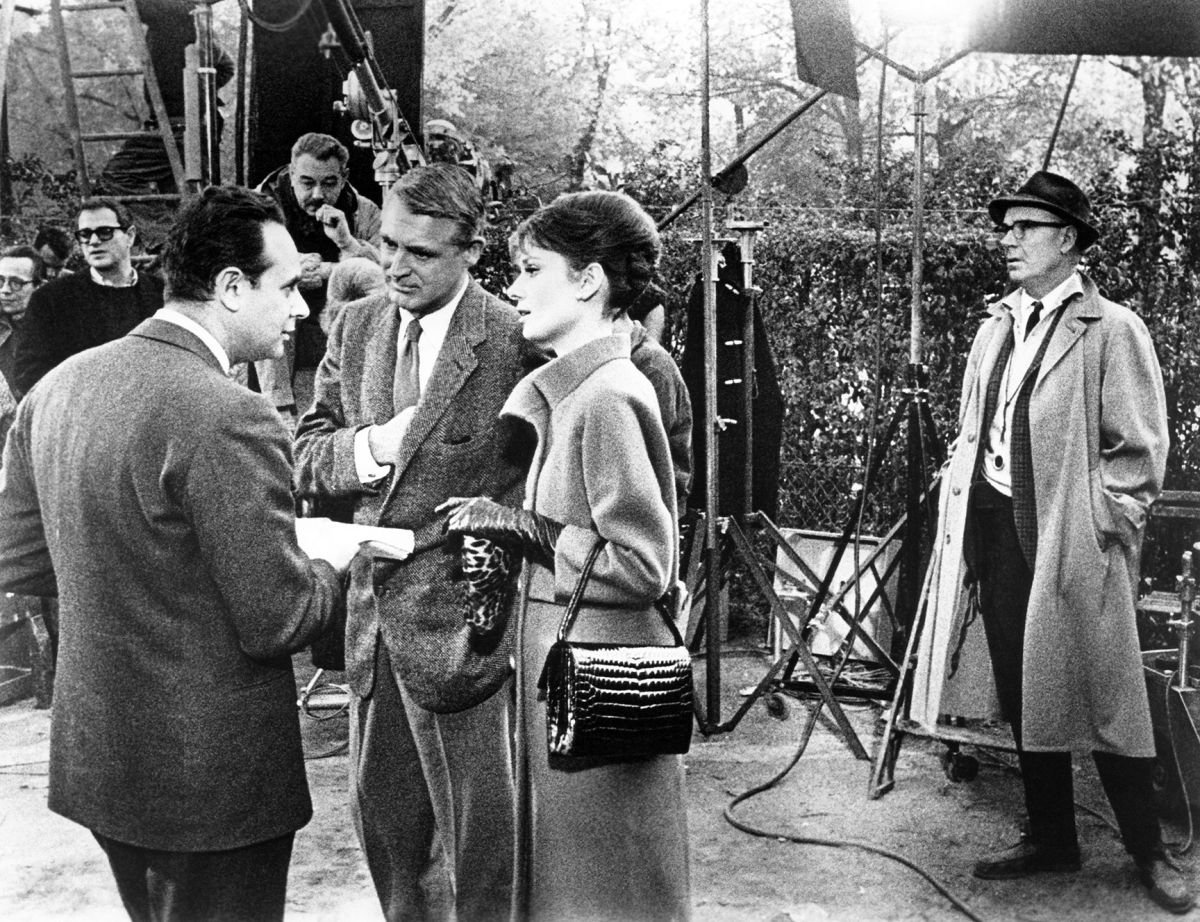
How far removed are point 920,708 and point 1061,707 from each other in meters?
0.67

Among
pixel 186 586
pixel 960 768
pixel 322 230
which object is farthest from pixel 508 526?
pixel 322 230

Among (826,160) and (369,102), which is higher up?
(826,160)

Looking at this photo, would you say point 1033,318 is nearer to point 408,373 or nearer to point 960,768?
point 960,768

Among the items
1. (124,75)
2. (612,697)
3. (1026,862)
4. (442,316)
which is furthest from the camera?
(124,75)

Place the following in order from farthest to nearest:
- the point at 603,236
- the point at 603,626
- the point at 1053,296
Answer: the point at 1053,296 < the point at 603,236 < the point at 603,626

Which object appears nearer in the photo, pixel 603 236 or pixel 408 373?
pixel 603 236

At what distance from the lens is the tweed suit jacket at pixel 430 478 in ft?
9.59

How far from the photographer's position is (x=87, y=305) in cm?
555

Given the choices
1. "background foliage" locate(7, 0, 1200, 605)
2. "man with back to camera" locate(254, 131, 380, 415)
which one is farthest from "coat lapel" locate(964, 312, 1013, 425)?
"man with back to camera" locate(254, 131, 380, 415)

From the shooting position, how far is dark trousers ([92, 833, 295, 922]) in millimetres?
2238

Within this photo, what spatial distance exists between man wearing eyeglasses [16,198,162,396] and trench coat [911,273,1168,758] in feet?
12.4

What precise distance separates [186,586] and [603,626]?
834 millimetres

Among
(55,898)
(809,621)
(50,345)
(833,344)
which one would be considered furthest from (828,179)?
(55,898)

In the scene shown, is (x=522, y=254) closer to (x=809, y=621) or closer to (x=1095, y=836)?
(x=1095, y=836)
